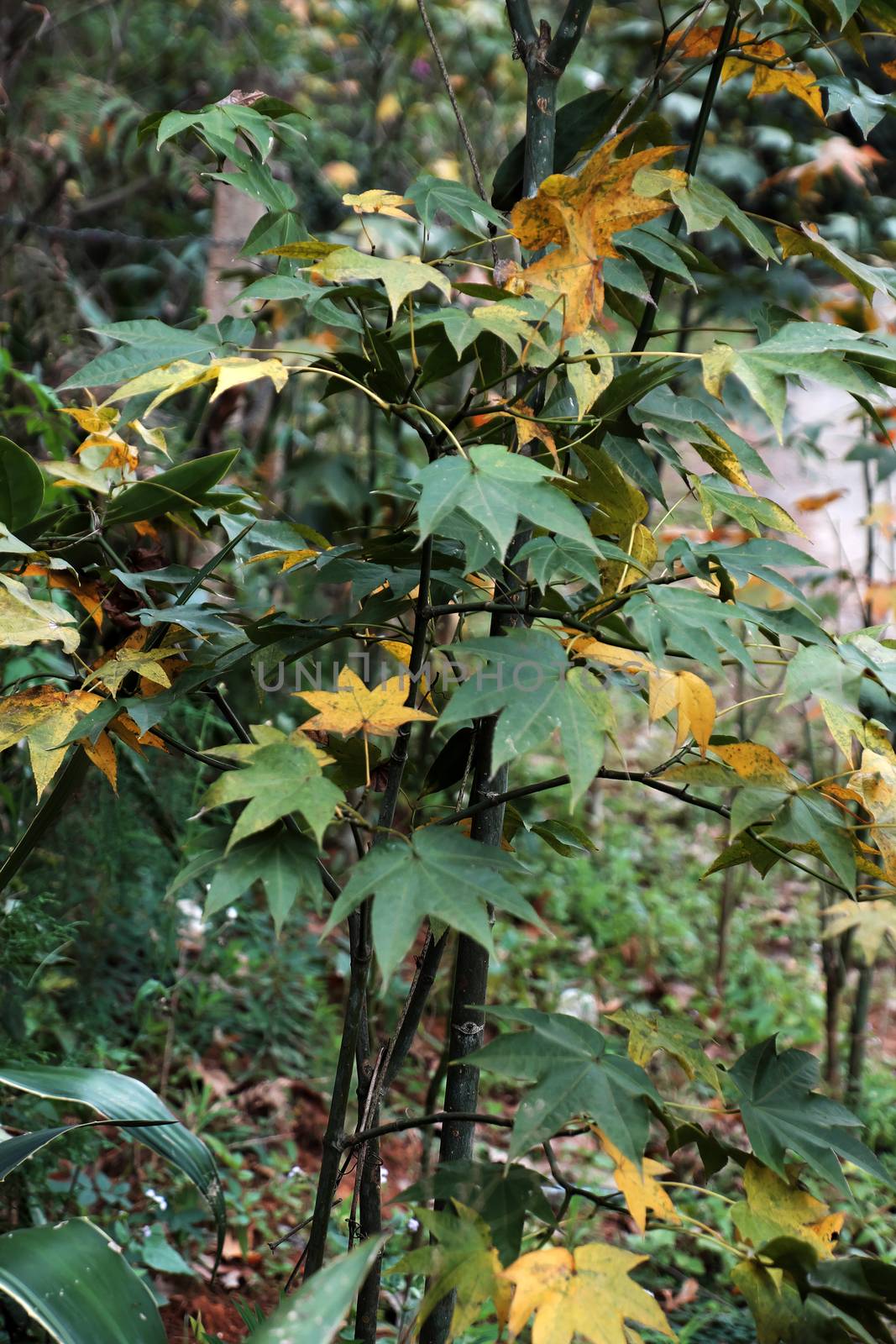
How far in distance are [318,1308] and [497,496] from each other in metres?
0.48

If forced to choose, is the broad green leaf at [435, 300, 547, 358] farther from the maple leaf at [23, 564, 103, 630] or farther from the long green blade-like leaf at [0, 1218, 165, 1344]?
the long green blade-like leaf at [0, 1218, 165, 1344]

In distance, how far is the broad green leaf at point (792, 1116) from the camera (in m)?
0.72

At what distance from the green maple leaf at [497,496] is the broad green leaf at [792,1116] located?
40cm

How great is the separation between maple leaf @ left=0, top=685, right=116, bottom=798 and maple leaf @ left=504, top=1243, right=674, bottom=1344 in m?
0.44

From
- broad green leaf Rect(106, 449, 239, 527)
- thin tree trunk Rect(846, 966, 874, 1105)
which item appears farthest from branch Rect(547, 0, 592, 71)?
thin tree trunk Rect(846, 966, 874, 1105)

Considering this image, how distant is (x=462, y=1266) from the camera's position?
0.69m

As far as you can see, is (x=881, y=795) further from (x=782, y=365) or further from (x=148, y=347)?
(x=148, y=347)

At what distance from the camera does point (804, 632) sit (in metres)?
0.72

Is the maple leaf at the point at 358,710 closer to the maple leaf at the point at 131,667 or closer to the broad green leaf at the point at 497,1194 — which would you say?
the maple leaf at the point at 131,667

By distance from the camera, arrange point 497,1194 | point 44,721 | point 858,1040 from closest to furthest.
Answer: point 497,1194
point 44,721
point 858,1040

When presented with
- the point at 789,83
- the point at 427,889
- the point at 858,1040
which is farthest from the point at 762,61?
the point at 858,1040

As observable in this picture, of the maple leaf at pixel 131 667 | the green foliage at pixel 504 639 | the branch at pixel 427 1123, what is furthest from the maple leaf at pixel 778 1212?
the maple leaf at pixel 131 667

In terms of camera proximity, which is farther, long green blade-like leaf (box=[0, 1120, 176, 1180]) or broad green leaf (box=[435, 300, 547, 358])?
long green blade-like leaf (box=[0, 1120, 176, 1180])

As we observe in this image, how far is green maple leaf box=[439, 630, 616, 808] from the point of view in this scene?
0.63m
